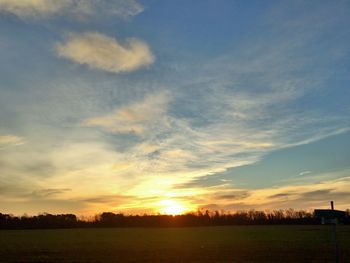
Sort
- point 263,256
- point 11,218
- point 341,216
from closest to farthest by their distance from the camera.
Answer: point 341,216
point 263,256
point 11,218

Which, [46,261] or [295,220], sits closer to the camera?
[46,261]

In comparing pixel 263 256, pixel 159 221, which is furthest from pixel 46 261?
pixel 159 221

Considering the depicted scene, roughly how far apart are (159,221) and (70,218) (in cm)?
3584

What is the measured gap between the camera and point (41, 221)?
551 ft

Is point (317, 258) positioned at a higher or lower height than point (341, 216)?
lower

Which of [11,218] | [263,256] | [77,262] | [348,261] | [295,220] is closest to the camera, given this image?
[348,261]

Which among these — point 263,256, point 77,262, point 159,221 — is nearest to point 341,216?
point 263,256

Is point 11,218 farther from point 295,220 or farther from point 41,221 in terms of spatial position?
point 295,220

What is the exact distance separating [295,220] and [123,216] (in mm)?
68174

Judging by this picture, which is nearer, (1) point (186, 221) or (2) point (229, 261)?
(2) point (229, 261)

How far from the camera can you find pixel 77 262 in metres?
31.7

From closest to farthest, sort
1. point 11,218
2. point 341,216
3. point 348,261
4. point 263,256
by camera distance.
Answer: point 341,216
point 348,261
point 263,256
point 11,218

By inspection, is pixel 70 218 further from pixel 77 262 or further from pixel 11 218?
pixel 77 262

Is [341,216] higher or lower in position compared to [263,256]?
higher
